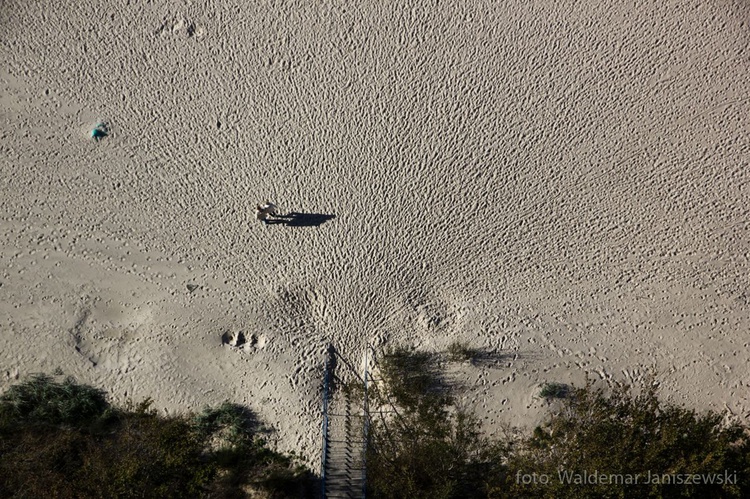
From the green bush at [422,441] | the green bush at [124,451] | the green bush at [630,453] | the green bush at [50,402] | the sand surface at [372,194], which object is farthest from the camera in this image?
the sand surface at [372,194]

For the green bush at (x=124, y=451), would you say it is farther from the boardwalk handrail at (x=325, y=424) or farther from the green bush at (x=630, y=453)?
the green bush at (x=630, y=453)

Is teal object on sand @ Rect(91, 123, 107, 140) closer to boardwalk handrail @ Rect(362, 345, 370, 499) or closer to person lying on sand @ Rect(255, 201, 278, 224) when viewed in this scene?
person lying on sand @ Rect(255, 201, 278, 224)

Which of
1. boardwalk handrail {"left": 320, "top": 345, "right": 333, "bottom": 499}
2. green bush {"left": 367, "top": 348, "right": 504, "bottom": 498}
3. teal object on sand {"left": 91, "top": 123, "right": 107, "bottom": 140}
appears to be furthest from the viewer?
teal object on sand {"left": 91, "top": 123, "right": 107, "bottom": 140}

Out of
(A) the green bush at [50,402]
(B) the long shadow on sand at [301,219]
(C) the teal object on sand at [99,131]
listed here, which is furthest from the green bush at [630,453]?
(C) the teal object on sand at [99,131]

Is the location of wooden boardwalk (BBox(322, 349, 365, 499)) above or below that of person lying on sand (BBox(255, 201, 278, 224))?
below

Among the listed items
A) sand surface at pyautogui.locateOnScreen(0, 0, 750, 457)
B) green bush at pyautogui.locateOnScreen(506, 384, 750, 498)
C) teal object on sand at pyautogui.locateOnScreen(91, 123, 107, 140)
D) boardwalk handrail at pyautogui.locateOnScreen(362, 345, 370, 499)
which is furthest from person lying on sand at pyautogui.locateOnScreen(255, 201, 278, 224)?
green bush at pyautogui.locateOnScreen(506, 384, 750, 498)

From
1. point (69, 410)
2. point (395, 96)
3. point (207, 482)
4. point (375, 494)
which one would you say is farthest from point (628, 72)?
point (69, 410)

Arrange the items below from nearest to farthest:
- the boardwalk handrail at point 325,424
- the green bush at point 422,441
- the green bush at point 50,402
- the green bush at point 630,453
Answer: the green bush at point 630,453, the green bush at point 422,441, the green bush at point 50,402, the boardwalk handrail at point 325,424

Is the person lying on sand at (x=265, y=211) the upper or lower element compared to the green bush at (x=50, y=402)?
upper
